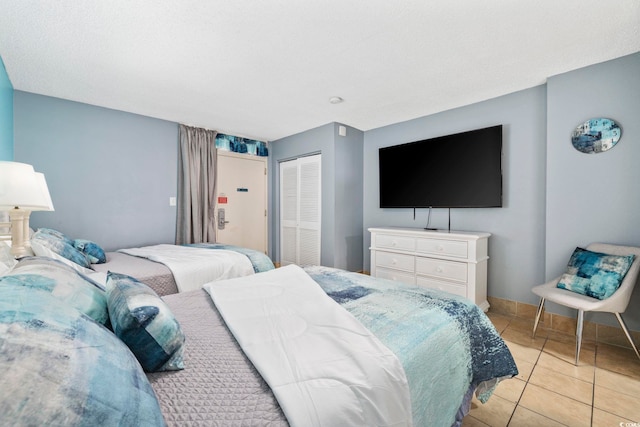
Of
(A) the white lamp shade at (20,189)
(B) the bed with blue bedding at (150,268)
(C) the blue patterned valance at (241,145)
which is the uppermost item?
(C) the blue patterned valance at (241,145)

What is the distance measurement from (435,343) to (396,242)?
2.33m

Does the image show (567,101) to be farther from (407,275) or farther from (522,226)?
(407,275)

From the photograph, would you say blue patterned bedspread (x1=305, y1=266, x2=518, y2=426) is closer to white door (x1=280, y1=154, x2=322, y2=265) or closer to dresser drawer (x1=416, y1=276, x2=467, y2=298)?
dresser drawer (x1=416, y1=276, x2=467, y2=298)

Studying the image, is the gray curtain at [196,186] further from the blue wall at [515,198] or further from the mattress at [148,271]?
the blue wall at [515,198]

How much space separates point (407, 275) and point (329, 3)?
2.78 m

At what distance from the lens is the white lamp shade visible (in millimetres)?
1526

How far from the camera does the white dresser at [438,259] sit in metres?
2.89

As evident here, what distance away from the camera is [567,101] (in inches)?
99.7

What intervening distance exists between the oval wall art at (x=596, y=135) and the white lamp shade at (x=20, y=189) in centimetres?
407

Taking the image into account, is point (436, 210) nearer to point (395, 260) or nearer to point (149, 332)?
point (395, 260)

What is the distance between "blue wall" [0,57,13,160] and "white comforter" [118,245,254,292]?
1372 millimetres

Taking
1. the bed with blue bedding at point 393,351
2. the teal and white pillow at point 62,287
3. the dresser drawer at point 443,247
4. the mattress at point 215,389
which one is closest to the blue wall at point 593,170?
the dresser drawer at point 443,247

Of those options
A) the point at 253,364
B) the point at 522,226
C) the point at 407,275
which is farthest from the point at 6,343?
the point at 522,226

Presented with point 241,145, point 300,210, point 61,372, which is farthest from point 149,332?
point 241,145
